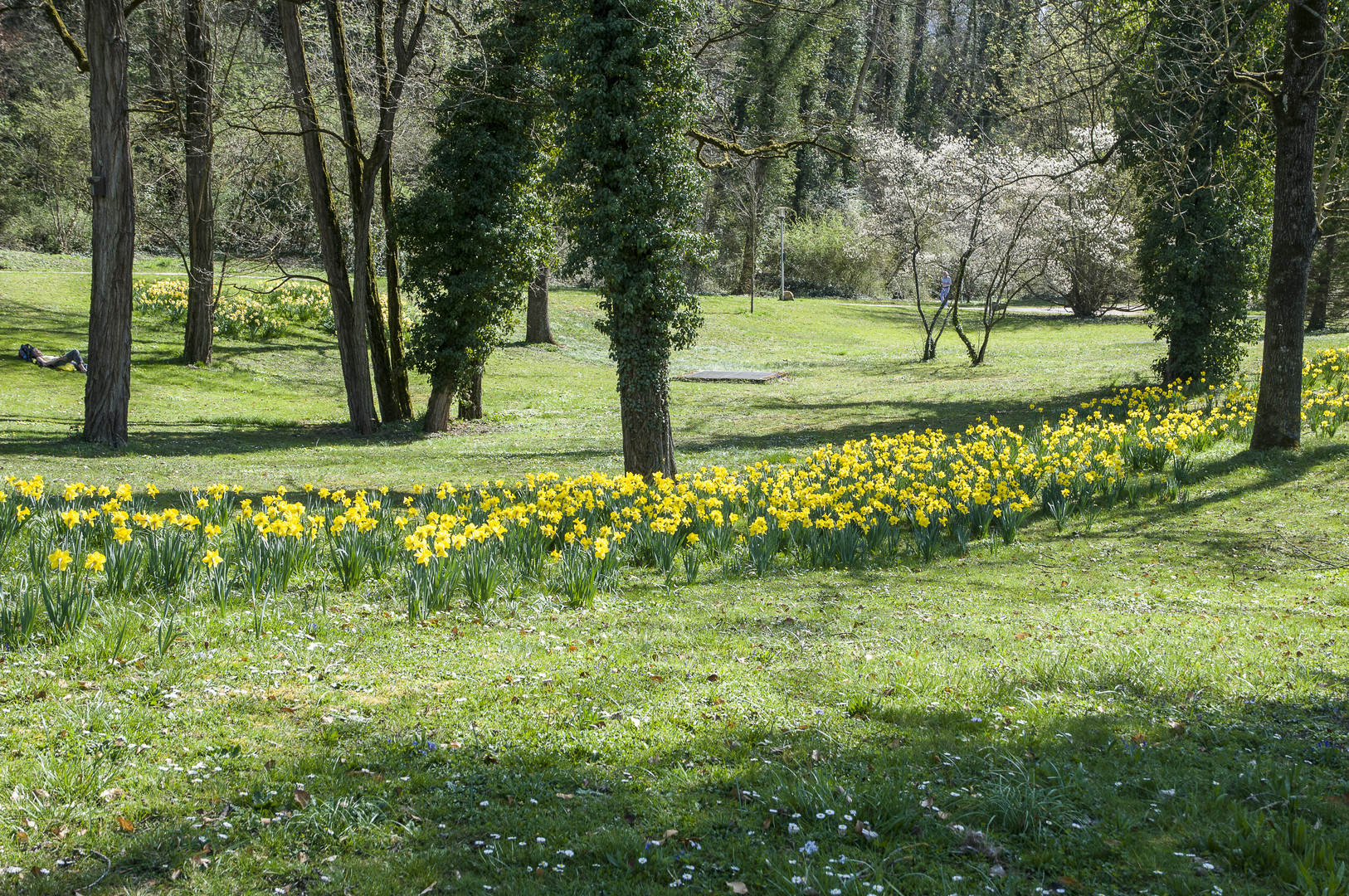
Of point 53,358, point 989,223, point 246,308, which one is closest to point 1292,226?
point 989,223

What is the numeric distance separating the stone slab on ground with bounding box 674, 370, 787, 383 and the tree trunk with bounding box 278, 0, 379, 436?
389 inches

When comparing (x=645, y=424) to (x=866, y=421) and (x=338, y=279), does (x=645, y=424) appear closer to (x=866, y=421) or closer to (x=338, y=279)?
(x=866, y=421)

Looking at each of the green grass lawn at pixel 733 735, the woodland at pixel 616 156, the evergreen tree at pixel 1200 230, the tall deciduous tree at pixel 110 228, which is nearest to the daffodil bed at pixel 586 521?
the green grass lawn at pixel 733 735

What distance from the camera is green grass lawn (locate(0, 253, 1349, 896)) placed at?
9.59 feet

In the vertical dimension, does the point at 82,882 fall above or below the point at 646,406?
below

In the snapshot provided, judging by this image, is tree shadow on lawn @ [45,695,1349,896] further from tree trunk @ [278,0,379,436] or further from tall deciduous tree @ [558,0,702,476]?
tree trunk @ [278,0,379,436]

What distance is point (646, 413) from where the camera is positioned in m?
10.4

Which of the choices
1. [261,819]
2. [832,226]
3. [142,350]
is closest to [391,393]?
[142,350]

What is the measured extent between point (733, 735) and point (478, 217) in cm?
1336

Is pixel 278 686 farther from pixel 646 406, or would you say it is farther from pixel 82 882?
pixel 646 406

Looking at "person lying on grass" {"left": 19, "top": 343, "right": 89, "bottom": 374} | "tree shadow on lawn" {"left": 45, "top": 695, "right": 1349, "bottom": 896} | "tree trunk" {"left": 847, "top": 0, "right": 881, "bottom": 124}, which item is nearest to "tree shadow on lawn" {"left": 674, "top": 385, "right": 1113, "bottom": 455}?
"tree trunk" {"left": 847, "top": 0, "right": 881, "bottom": 124}

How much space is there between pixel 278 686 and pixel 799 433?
12716mm

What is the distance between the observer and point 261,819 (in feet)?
10.0

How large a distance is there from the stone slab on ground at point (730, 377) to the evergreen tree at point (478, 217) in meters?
8.25
